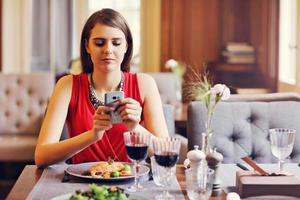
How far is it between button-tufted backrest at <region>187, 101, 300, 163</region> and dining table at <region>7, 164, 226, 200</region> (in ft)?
1.48

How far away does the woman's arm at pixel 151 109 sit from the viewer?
96.7 inches

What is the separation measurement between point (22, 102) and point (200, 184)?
3.11 m

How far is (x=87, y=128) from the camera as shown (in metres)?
2.43

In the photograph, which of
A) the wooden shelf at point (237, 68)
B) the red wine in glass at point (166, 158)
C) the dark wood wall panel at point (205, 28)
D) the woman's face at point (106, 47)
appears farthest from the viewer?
the dark wood wall panel at point (205, 28)

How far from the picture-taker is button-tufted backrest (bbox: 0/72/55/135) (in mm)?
4605

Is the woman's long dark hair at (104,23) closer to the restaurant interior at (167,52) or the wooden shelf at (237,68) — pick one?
the restaurant interior at (167,52)

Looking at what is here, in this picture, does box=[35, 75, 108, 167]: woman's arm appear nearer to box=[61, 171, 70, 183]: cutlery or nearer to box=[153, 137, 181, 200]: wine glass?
box=[61, 171, 70, 183]: cutlery

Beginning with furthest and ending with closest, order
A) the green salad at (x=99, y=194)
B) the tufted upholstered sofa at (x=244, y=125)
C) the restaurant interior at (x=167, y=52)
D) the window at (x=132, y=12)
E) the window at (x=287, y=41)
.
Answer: the window at (x=132, y=12) → the window at (x=287, y=41) → the restaurant interior at (x=167, y=52) → the tufted upholstered sofa at (x=244, y=125) → the green salad at (x=99, y=194)

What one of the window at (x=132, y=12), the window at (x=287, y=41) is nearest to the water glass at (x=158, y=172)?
the window at (x=287, y=41)

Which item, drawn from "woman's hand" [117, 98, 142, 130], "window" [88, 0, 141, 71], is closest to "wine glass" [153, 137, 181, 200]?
"woman's hand" [117, 98, 142, 130]

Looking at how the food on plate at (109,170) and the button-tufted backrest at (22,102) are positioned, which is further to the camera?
the button-tufted backrest at (22,102)

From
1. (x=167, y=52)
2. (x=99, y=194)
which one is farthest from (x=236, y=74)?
(x=99, y=194)

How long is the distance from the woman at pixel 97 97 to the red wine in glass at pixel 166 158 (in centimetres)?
43

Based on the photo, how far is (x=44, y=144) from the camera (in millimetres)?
2285
